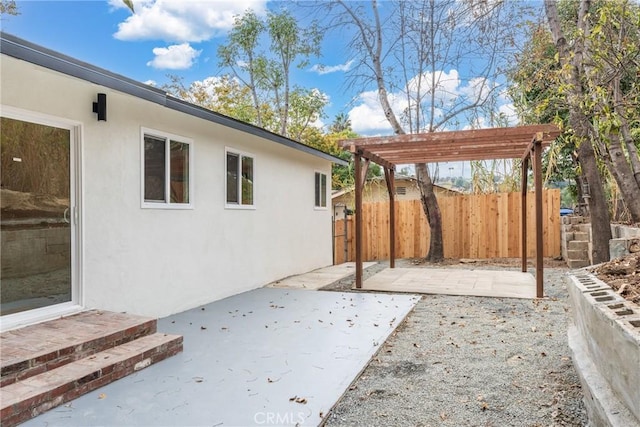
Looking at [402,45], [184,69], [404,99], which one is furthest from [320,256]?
[184,69]

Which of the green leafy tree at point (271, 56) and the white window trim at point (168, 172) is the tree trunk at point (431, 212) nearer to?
the green leafy tree at point (271, 56)

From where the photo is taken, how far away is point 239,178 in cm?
725

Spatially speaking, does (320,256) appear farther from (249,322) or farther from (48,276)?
(48,276)

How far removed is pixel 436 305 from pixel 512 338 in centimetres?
176

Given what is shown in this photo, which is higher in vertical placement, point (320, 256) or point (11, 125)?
point (11, 125)

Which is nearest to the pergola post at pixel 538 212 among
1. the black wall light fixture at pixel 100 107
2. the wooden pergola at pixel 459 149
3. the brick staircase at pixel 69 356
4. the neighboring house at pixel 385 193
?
the wooden pergola at pixel 459 149

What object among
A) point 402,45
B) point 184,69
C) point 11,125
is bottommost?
point 11,125

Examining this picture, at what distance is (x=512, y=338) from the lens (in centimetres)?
446

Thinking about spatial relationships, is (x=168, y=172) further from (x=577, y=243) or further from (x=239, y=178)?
(x=577, y=243)

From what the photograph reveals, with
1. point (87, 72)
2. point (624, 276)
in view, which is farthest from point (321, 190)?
point (624, 276)

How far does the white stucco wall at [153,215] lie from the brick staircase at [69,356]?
0.74 metres

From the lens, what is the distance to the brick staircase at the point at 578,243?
9.09m

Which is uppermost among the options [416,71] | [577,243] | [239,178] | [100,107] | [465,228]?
[416,71]

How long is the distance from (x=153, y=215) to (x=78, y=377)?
2537 mm
